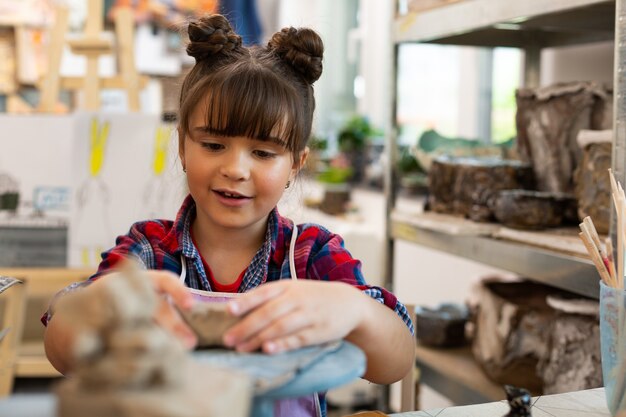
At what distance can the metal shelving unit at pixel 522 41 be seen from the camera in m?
1.21

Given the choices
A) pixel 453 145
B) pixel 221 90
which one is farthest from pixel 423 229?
pixel 221 90

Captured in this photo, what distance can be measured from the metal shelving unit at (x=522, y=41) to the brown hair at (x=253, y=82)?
17.9 inches

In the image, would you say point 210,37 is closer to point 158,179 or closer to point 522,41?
point 522,41

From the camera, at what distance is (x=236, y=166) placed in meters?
0.93

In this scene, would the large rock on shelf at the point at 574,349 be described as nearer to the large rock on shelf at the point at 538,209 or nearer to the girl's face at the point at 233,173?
the large rock on shelf at the point at 538,209

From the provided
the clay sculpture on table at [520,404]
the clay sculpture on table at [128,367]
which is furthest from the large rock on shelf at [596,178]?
the clay sculpture on table at [128,367]

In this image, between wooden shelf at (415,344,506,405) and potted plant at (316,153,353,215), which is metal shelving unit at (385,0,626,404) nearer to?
wooden shelf at (415,344,506,405)

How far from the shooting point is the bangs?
0.95 m

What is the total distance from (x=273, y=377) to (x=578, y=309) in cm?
100

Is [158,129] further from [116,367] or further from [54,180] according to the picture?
[116,367]

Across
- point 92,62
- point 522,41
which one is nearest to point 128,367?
point 522,41

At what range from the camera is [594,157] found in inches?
52.4

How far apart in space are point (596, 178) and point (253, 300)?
2.90 ft

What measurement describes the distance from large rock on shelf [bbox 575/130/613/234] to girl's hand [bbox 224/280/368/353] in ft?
2.48
